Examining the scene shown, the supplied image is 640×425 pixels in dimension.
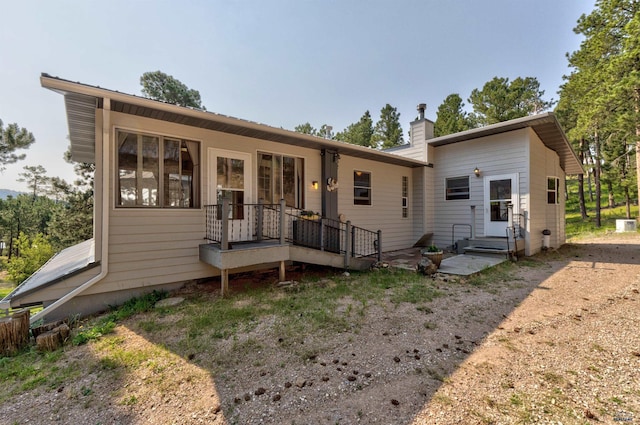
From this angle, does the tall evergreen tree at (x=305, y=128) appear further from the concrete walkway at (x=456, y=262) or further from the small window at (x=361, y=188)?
the concrete walkway at (x=456, y=262)

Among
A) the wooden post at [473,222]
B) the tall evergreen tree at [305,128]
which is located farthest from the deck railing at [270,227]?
the tall evergreen tree at [305,128]

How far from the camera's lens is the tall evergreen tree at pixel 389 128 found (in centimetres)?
2440

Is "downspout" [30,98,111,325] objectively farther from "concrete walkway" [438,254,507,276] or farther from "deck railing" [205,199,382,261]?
"concrete walkway" [438,254,507,276]

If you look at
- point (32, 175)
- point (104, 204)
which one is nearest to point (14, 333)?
point (104, 204)

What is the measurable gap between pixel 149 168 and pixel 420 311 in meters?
5.44

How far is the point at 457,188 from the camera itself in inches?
399

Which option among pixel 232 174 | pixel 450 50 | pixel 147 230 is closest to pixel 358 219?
pixel 232 174

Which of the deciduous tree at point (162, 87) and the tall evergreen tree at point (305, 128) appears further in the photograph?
the tall evergreen tree at point (305, 128)

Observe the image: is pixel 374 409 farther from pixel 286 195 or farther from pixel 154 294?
pixel 286 195

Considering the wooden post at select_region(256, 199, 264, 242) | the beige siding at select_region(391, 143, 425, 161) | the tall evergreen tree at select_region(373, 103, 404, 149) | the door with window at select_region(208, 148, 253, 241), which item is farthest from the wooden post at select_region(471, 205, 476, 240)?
the tall evergreen tree at select_region(373, 103, 404, 149)

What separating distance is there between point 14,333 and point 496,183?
11.6 metres

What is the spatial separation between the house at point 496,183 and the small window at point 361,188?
278 cm

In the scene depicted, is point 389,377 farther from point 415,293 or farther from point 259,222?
point 259,222

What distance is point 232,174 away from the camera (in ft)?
20.0
